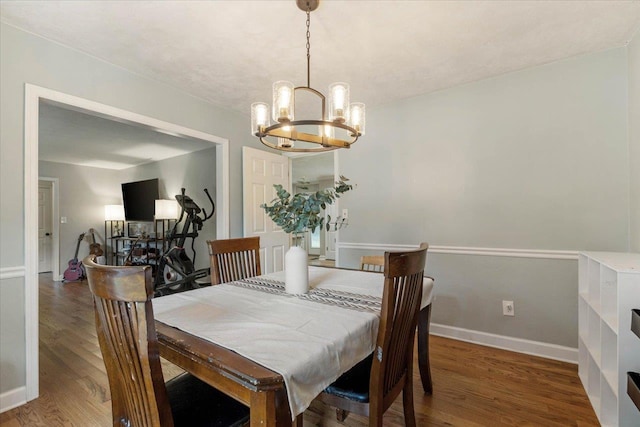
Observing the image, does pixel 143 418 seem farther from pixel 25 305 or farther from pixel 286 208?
pixel 25 305

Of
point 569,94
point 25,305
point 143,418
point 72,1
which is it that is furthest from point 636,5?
point 25,305

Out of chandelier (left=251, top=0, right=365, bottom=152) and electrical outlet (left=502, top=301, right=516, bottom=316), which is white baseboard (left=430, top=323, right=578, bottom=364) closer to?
electrical outlet (left=502, top=301, right=516, bottom=316)

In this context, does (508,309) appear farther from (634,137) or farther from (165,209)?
(165,209)

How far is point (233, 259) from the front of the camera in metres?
2.06

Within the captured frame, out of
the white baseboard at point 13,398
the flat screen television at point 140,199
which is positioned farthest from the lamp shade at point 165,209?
the white baseboard at point 13,398

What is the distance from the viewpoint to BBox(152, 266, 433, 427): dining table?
80cm

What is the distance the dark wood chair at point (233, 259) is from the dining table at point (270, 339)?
0.29 m

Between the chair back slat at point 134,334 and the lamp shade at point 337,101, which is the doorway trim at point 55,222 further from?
the lamp shade at point 337,101

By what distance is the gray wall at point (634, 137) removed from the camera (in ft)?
6.61

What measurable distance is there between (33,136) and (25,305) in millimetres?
1125

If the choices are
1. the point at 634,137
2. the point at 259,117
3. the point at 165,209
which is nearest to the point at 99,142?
the point at 165,209

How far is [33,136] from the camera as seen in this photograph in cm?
196

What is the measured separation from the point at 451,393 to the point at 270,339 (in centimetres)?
157

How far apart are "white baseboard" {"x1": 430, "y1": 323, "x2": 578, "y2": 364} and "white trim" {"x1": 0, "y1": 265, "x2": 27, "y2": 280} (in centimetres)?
331
